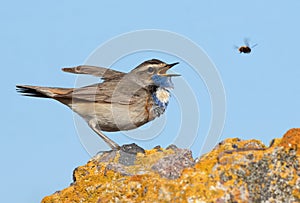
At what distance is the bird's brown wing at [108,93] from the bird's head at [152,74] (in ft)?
0.84

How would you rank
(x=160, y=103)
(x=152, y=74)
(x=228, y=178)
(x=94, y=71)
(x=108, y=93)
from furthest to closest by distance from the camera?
(x=152, y=74), (x=108, y=93), (x=94, y=71), (x=160, y=103), (x=228, y=178)

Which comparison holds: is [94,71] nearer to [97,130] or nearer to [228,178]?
[97,130]

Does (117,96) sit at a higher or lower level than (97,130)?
higher

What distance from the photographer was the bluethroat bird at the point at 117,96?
1067cm

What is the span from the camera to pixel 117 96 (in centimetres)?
1106

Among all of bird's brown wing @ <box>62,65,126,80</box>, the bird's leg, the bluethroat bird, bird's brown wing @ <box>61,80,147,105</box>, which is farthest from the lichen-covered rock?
bird's brown wing @ <box>62,65,126,80</box>

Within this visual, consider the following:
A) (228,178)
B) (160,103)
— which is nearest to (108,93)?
(160,103)

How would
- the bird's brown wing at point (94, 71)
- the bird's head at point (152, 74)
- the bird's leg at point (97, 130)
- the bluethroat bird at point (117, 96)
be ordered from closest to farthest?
the bird's leg at point (97, 130) < the bluethroat bird at point (117, 96) < the bird's brown wing at point (94, 71) < the bird's head at point (152, 74)

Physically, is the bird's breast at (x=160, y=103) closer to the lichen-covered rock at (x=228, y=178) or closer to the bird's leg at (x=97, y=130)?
the bird's leg at (x=97, y=130)

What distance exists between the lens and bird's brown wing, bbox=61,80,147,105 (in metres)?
11.0

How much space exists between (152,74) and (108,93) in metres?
0.95

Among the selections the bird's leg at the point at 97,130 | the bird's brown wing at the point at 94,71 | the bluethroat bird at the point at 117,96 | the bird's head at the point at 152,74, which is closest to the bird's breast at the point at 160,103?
the bluethroat bird at the point at 117,96

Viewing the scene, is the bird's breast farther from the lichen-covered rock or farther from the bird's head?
the lichen-covered rock

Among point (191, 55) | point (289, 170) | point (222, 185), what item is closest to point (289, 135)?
point (289, 170)
